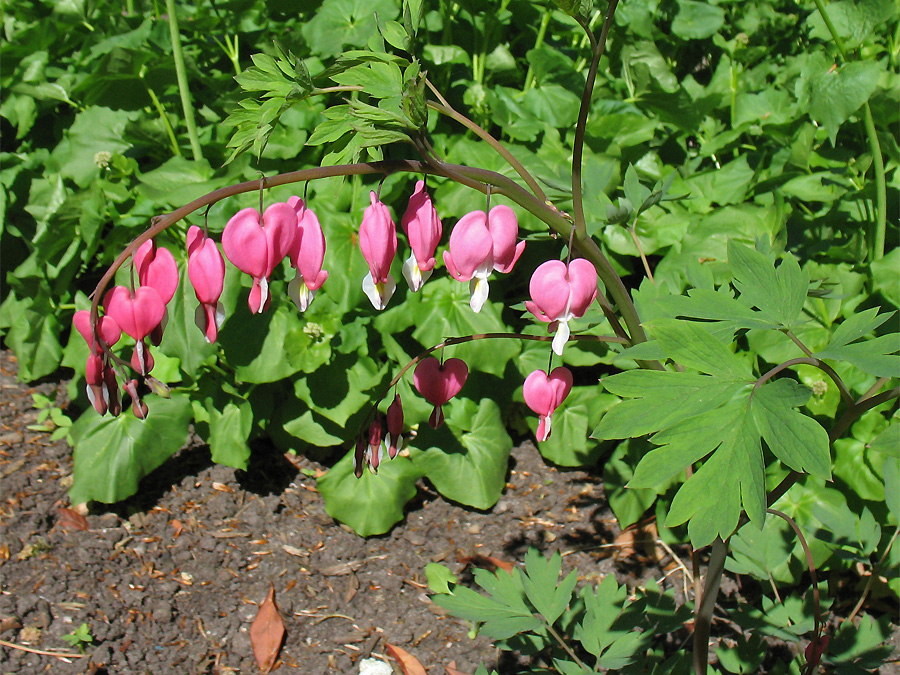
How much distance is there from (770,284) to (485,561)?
62.7 inches

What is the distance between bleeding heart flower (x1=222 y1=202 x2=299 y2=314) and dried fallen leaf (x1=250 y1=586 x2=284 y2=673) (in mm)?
1450

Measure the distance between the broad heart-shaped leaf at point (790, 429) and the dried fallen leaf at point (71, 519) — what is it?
7.53 feet

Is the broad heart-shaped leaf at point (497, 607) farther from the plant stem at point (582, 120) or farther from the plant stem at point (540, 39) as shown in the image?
the plant stem at point (540, 39)

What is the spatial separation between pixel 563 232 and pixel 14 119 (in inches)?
111

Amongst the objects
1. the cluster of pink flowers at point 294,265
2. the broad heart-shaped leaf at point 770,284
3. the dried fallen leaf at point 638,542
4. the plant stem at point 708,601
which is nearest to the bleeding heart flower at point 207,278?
the cluster of pink flowers at point 294,265

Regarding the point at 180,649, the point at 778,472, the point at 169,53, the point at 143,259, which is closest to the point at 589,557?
the point at 778,472

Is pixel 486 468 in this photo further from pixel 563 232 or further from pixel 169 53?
pixel 169 53

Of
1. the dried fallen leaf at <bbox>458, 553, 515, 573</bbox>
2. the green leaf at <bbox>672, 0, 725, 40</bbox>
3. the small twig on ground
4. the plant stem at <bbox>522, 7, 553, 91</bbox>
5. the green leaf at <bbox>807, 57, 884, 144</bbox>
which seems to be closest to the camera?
the green leaf at <bbox>807, 57, 884, 144</bbox>

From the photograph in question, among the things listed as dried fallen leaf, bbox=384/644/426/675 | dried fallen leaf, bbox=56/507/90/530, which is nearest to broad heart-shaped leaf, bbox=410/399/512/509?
dried fallen leaf, bbox=384/644/426/675

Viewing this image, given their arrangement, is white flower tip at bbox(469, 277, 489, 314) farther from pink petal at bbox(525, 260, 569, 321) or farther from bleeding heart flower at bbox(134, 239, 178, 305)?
bleeding heart flower at bbox(134, 239, 178, 305)

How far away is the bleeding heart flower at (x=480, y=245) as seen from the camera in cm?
103

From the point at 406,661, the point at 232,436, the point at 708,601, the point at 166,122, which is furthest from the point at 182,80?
the point at 708,601

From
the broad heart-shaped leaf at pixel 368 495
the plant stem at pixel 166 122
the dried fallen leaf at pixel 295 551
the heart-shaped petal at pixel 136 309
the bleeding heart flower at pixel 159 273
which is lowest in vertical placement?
the dried fallen leaf at pixel 295 551

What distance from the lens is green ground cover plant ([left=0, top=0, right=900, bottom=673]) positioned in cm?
163
